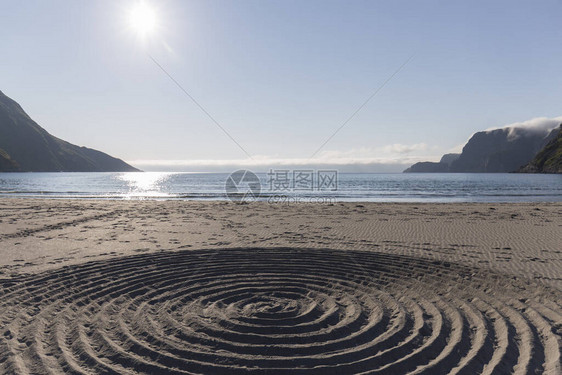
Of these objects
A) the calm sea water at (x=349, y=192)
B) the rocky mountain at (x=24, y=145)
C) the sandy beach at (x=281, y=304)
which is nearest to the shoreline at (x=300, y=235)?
the sandy beach at (x=281, y=304)

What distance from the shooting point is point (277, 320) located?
629cm

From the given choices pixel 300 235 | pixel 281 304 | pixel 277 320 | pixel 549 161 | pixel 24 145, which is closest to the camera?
pixel 277 320

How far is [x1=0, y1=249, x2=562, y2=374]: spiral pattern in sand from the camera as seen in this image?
4.92 meters

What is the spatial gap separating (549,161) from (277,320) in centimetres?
16690

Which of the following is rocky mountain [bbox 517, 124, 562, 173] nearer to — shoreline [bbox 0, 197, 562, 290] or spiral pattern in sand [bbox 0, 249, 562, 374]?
shoreline [bbox 0, 197, 562, 290]

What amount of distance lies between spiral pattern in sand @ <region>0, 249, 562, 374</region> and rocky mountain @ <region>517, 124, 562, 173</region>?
152 metres

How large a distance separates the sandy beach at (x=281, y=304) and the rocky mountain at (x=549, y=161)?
14747cm

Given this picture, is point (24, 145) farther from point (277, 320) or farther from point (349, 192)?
point (277, 320)

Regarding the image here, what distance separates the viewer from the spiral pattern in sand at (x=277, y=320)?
4918 millimetres

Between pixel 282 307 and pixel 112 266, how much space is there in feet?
18.2

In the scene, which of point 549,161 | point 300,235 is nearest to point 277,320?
point 300,235

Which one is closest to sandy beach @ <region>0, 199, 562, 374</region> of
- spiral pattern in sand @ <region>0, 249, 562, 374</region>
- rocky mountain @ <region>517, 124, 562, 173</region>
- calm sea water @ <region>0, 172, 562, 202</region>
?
spiral pattern in sand @ <region>0, 249, 562, 374</region>

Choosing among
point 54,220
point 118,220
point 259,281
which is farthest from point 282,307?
point 54,220

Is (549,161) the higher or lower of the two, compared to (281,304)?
higher
